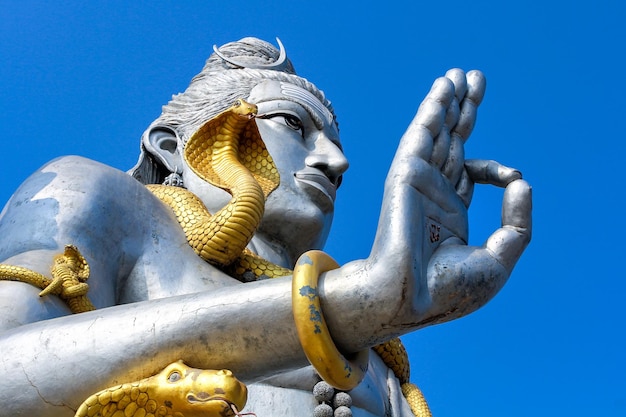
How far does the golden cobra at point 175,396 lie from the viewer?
179 inches

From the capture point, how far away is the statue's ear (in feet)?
25.3

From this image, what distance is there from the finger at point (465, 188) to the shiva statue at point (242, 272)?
0.01 metres

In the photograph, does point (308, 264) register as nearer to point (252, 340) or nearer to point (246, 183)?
point (252, 340)

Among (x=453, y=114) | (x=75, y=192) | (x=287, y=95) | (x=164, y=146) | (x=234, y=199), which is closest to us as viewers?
(x=453, y=114)

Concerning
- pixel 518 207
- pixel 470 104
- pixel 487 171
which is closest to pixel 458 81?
pixel 470 104

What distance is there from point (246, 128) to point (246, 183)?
1.67 ft

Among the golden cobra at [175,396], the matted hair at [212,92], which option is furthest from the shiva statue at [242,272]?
the matted hair at [212,92]

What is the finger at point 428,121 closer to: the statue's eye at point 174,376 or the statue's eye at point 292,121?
the statue's eye at point 174,376

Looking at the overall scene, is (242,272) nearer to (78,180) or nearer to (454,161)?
(78,180)

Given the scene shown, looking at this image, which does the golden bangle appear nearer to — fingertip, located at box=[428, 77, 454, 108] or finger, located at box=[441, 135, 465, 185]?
finger, located at box=[441, 135, 465, 185]

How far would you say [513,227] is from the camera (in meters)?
5.10

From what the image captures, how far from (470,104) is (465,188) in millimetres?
444

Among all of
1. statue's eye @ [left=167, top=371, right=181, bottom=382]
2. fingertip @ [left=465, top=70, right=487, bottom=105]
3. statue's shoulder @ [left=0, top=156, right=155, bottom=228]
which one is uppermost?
fingertip @ [left=465, top=70, right=487, bottom=105]

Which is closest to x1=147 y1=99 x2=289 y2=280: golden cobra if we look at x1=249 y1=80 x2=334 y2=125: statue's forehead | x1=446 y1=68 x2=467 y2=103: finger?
x1=249 y1=80 x2=334 y2=125: statue's forehead
